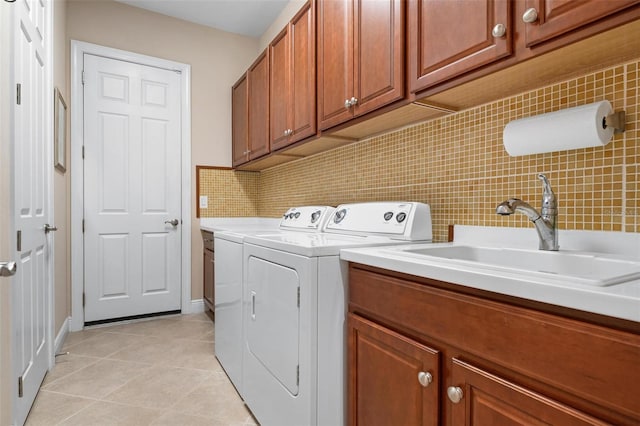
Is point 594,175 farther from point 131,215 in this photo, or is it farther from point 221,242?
point 131,215

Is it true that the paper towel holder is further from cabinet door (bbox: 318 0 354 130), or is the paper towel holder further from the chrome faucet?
cabinet door (bbox: 318 0 354 130)

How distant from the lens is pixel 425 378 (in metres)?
0.91

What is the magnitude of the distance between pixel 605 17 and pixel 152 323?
11.4 feet

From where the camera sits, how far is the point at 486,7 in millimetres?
1018

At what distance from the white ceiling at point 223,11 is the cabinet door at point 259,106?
668 mm

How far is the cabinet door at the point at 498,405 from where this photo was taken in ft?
2.10

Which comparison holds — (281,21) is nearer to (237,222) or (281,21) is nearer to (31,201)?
(237,222)

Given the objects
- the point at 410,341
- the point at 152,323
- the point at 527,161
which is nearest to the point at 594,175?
the point at 527,161

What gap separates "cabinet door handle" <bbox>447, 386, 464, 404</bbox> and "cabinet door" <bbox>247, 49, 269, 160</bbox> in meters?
2.11

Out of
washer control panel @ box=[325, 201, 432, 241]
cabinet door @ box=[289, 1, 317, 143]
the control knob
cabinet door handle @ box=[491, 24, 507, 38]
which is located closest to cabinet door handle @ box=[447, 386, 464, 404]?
washer control panel @ box=[325, 201, 432, 241]

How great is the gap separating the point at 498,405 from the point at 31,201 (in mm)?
2148

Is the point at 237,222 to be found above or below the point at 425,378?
Result: above

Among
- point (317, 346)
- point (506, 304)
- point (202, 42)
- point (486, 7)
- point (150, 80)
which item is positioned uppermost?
point (202, 42)

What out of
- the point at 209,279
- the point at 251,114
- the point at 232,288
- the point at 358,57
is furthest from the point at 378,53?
the point at 209,279
